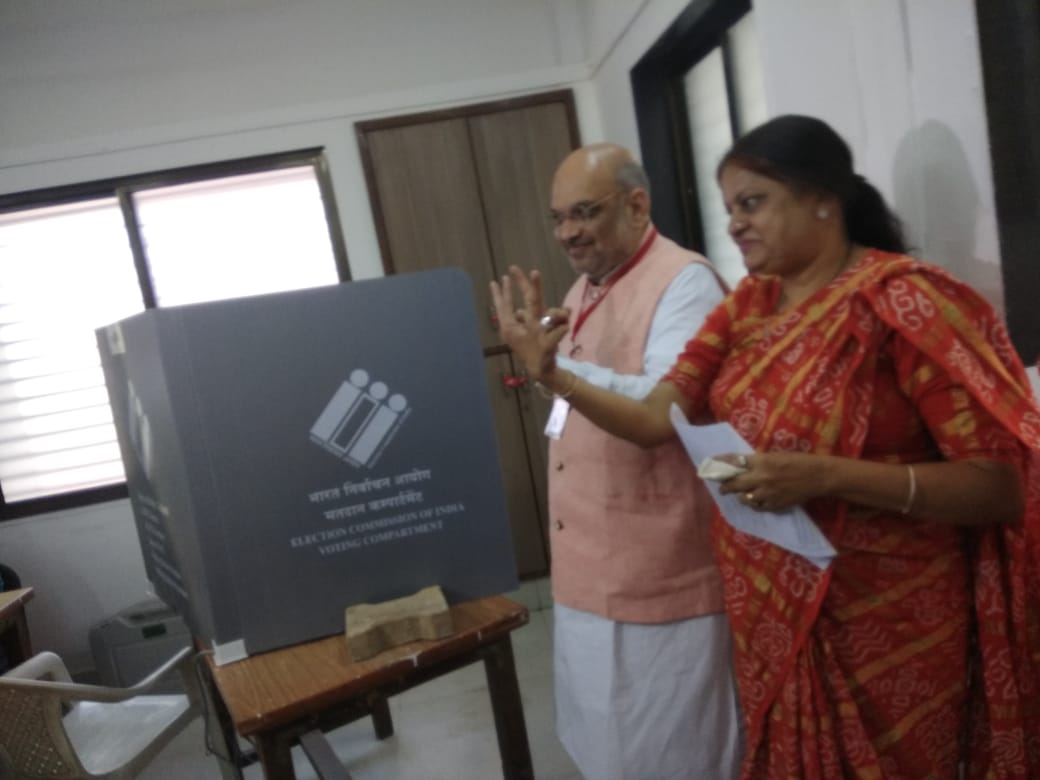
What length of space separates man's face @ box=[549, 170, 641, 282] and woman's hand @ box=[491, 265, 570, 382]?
21cm

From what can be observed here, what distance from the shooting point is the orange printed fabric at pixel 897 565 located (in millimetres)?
868

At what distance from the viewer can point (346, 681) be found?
3.15 ft

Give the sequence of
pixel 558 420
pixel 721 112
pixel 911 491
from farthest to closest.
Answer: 1. pixel 721 112
2. pixel 558 420
3. pixel 911 491

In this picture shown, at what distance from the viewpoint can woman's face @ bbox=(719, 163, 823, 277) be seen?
966 millimetres

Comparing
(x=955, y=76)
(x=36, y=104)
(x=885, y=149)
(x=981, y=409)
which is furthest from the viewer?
(x=36, y=104)

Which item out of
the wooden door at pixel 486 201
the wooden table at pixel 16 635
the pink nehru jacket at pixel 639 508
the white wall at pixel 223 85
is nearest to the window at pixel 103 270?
the white wall at pixel 223 85

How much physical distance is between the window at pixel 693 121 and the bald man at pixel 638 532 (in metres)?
1.06

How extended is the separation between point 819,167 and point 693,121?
186cm

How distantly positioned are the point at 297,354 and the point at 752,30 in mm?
1717

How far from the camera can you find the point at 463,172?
3100 mm

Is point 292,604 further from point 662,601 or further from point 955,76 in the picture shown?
point 955,76

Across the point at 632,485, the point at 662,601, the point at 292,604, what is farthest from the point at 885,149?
the point at 292,604

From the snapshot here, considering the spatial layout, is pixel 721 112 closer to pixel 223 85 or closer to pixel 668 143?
pixel 668 143

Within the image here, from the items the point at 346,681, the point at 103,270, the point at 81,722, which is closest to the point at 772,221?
the point at 346,681
